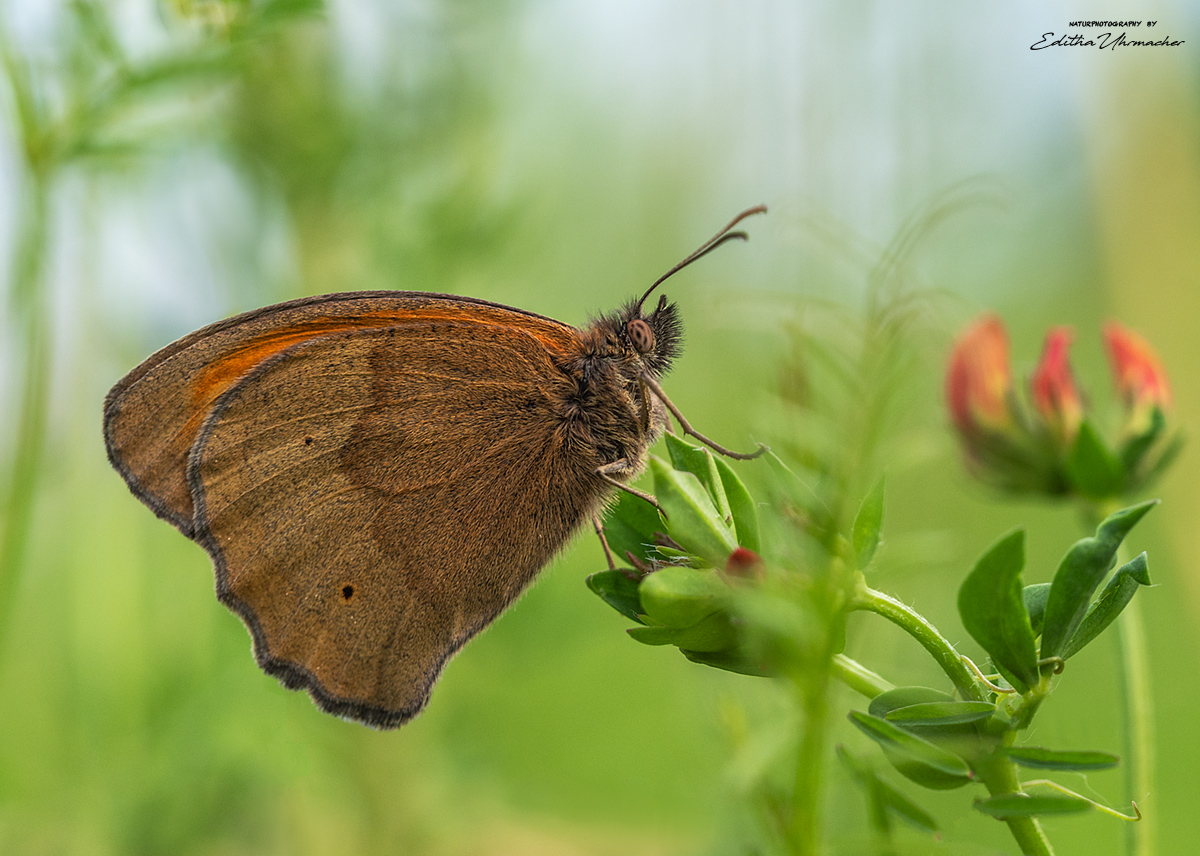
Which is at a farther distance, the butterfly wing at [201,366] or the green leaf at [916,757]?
the butterfly wing at [201,366]

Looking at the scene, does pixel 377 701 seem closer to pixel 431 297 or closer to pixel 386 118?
pixel 431 297

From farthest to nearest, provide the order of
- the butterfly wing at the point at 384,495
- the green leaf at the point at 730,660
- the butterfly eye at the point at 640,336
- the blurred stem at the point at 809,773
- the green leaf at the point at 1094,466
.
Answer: the butterfly eye at the point at 640,336 → the butterfly wing at the point at 384,495 → the green leaf at the point at 1094,466 → the green leaf at the point at 730,660 → the blurred stem at the point at 809,773

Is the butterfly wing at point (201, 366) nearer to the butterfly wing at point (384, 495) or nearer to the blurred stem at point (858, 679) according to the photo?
the butterfly wing at point (384, 495)

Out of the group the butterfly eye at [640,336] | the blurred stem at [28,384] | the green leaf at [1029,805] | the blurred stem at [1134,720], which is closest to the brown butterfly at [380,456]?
the butterfly eye at [640,336]

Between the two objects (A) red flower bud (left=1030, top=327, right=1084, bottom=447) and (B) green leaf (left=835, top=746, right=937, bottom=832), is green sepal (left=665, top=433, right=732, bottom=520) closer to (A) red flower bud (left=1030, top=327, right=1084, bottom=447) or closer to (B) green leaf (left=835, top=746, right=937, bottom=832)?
(B) green leaf (left=835, top=746, right=937, bottom=832)

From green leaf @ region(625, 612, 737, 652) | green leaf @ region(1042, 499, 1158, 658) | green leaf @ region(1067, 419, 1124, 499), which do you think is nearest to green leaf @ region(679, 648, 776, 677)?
green leaf @ region(625, 612, 737, 652)

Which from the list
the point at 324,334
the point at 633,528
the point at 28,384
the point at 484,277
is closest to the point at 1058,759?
the point at 633,528

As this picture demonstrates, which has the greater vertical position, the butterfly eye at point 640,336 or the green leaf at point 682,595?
the green leaf at point 682,595
